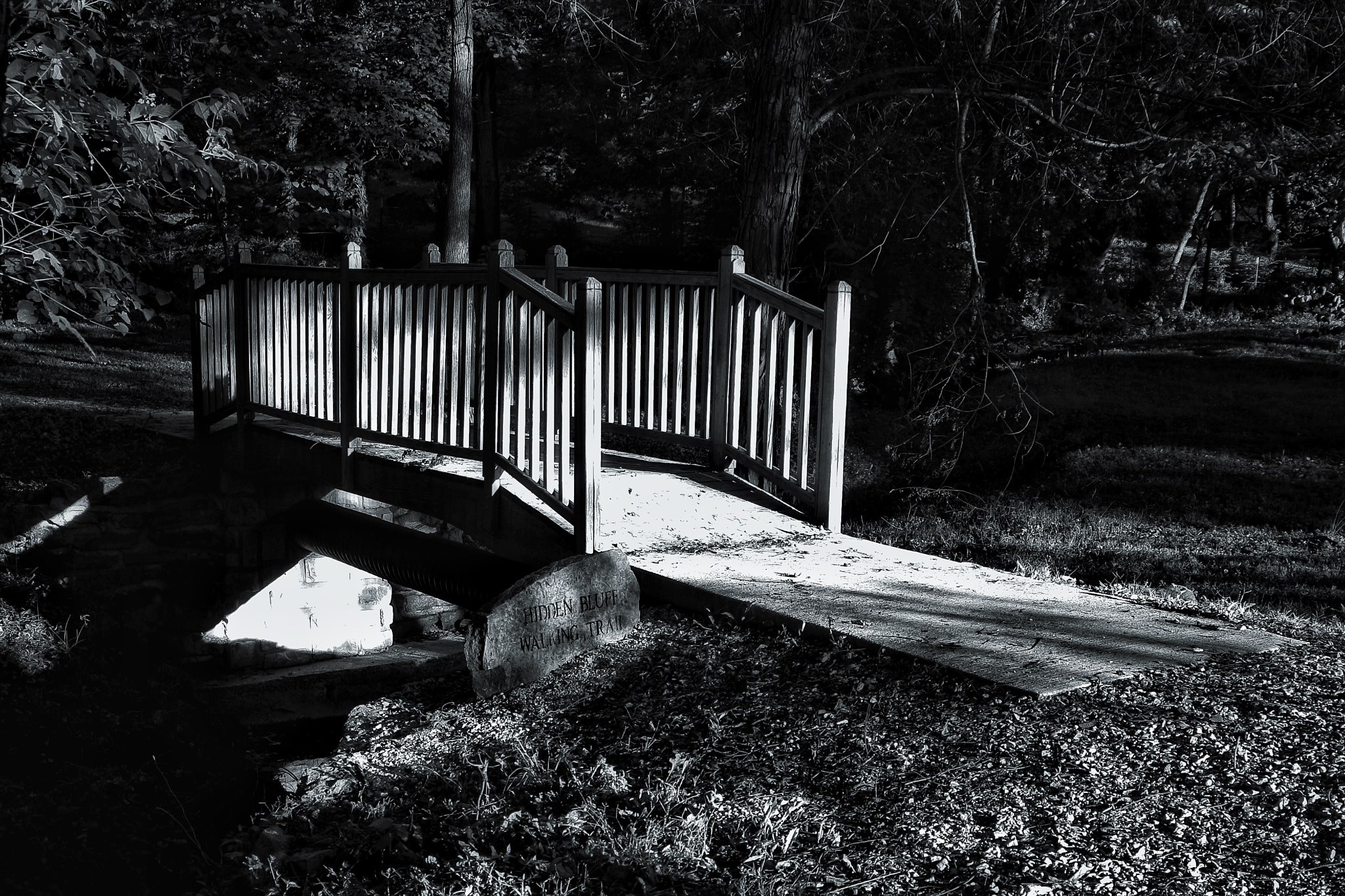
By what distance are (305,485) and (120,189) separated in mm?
4525

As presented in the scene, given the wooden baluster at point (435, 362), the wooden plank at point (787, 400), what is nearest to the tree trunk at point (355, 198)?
the wooden baluster at point (435, 362)

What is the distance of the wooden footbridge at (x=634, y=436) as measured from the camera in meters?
5.34

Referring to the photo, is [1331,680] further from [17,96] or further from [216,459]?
[216,459]

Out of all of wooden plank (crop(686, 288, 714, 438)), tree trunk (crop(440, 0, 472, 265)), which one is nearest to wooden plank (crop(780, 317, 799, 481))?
wooden plank (crop(686, 288, 714, 438))

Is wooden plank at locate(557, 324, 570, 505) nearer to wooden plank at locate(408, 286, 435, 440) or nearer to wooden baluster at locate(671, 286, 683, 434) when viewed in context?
Result: wooden plank at locate(408, 286, 435, 440)

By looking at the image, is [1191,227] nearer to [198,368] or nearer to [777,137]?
[777,137]

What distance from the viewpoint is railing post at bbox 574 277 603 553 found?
5.96m

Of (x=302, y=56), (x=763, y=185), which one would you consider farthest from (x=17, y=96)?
(x=302, y=56)

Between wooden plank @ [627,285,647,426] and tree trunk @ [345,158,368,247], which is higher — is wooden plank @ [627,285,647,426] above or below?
below

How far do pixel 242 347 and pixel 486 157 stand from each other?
22.8 m

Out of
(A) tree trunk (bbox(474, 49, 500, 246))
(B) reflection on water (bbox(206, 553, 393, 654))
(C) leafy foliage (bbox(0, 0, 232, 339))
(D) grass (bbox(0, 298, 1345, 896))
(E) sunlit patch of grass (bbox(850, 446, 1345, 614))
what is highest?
(A) tree trunk (bbox(474, 49, 500, 246))

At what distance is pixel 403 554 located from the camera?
8.68 m

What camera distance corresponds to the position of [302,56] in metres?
19.8

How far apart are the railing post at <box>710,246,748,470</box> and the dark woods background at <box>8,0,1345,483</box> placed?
1536 mm
